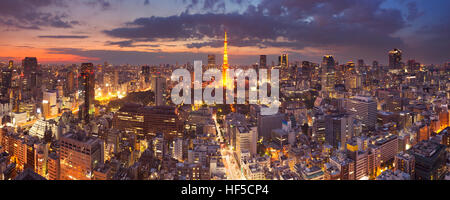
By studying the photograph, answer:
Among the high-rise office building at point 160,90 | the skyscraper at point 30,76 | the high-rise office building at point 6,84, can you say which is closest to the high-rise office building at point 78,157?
the high-rise office building at point 160,90

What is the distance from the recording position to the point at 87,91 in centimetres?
990

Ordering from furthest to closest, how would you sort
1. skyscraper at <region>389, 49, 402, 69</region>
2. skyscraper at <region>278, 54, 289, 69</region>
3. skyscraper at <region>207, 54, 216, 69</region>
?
skyscraper at <region>278, 54, 289, 69</region>
skyscraper at <region>207, 54, 216, 69</region>
skyscraper at <region>389, 49, 402, 69</region>

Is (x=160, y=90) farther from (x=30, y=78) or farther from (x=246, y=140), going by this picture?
(x=246, y=140)

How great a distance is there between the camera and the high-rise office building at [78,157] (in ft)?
11.9

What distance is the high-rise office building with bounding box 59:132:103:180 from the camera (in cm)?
364

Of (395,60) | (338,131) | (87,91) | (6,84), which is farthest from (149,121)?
(395,60)

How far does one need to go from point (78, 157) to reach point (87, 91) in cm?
700

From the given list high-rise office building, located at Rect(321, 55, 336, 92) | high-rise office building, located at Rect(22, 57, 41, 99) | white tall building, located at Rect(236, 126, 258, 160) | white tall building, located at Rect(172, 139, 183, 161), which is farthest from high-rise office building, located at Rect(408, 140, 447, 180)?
high-rise office building, located at Rect(22, 57, 41, 99)

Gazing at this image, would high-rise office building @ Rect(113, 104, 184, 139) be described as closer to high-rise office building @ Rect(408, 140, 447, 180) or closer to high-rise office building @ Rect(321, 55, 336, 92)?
high-rise office building @ Rect(408, 140, 447, 180)

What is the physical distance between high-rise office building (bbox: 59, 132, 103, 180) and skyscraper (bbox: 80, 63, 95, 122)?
461 centimetres

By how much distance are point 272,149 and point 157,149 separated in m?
2.37

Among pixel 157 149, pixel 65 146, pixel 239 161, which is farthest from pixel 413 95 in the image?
Answer: pixel 65 146

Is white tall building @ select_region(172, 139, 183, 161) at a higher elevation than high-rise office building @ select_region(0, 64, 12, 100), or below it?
below

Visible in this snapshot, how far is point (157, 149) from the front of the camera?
527 centimetres
